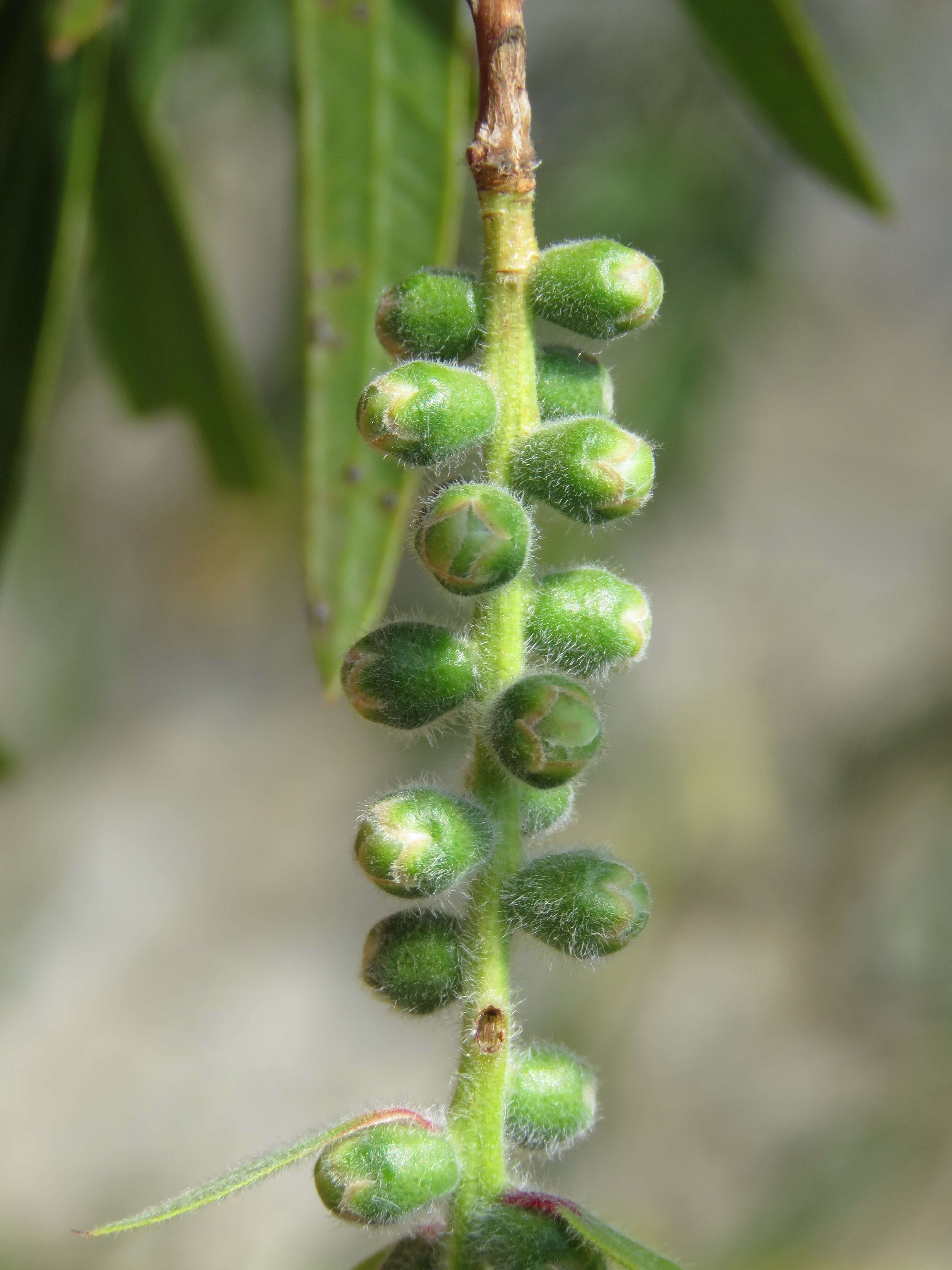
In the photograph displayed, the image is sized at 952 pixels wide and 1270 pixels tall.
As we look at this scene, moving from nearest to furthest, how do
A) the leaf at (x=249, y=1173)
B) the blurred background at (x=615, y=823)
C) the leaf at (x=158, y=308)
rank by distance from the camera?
the leaf at (x=249, y=1173)
the leaf at (x=158, y=308)
the blurred background at (x=615, y=823)

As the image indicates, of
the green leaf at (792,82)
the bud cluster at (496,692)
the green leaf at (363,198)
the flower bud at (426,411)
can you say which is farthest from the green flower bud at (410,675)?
the green leaf at (792,82)

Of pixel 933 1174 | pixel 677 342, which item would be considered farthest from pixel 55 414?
pixel 933 1174

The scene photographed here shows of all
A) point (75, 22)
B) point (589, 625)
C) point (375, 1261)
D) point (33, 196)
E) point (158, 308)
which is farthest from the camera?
point (158, 308)

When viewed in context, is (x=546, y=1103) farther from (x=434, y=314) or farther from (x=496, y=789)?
(x=434, y=314)

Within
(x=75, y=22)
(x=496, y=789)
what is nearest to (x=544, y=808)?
(x=496, y=789)

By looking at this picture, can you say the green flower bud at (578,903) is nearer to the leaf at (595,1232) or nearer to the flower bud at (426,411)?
the leaf at (595,1232)

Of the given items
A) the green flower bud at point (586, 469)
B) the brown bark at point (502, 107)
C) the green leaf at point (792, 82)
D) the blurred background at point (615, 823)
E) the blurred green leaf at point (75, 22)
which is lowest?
the blurred background at point (615, 823)

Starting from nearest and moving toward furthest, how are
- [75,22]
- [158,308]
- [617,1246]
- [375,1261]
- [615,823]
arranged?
[617,1246], [375,1261], [75,22], [158,308], [615,823]
